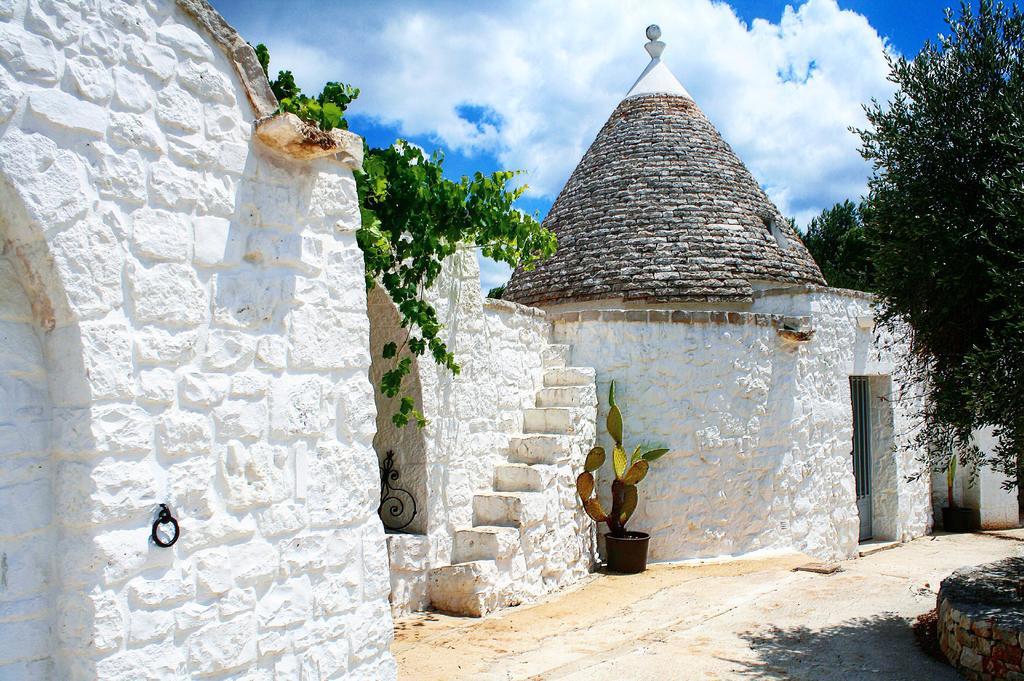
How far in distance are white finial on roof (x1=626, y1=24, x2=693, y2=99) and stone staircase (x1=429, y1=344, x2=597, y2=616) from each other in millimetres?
6387

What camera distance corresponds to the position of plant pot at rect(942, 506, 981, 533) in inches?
497

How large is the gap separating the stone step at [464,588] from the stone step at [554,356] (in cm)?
257

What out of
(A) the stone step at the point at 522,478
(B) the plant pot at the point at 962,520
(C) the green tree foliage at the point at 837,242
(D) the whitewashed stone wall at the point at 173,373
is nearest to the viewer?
(D) the whitewashed stone wall at the point at 173,373

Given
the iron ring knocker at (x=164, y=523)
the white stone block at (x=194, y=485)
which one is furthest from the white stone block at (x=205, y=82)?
the iron ring knocker at (x=164, y=523)

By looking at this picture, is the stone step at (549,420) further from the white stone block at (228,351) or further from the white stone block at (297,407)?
the white stone block at (228,351)

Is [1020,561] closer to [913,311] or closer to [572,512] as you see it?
[913,311]

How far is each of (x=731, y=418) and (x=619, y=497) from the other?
1.72 meters

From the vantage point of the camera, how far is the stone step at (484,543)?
6.25m

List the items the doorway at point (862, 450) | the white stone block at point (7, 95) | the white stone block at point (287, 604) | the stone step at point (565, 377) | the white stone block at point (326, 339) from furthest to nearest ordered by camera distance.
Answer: the doorway at point (862, 450) → the stone step at point (565, 377) → the white stone block at point (326, 339) → the white stone block at point (287, 604) → the white stone block at point (7, 95)

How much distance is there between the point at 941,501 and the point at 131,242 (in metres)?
13.5

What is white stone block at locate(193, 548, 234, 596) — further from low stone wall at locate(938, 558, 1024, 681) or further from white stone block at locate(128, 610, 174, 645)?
low stone wall at locate(938, 558, 1024, 681)

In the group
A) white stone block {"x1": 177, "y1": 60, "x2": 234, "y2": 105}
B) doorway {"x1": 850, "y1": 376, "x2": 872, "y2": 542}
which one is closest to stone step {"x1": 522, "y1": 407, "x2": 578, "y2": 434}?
white stone block {"x1": 177, "y1": 60, "x2": 234, "y2": 105}

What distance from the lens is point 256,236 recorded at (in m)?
3.23

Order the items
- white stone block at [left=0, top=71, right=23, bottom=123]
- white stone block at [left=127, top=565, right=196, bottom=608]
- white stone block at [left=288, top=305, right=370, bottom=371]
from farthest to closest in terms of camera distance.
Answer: white stone block at [left=288, top=305, right=370, bottom=371]
white stone block at [left=127, top=565, right=196, bottom=608]
white stone block at [left=0, top=71, right=23, bottom=123]
